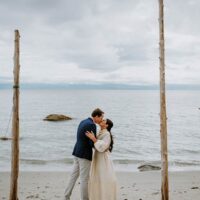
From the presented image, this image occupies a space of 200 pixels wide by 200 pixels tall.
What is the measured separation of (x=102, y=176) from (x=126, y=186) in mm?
5391

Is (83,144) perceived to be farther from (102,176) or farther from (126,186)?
(126,186)

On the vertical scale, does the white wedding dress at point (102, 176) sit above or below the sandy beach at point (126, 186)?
above

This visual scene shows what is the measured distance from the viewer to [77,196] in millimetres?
10703

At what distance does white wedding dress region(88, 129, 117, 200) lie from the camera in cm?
806

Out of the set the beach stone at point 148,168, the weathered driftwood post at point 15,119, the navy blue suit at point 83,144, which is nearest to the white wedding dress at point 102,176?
the navy blue suit at point 83,144

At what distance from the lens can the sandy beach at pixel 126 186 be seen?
1093cm

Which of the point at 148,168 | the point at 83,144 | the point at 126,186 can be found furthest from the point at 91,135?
the point at 148,168

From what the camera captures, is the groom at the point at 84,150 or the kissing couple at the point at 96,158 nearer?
the kissing couple at the point at 96,158

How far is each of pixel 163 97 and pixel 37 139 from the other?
29140mm

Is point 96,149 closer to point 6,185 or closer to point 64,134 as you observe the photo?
point 6,185

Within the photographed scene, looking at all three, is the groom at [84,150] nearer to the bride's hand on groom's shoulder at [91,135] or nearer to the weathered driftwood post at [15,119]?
the bride's hand on groom's shoulder at [91,135]

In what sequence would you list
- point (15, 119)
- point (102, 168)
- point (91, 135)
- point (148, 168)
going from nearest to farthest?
point (91, 135)
point (102, 168)
point (15, 119)
point (148, 168)

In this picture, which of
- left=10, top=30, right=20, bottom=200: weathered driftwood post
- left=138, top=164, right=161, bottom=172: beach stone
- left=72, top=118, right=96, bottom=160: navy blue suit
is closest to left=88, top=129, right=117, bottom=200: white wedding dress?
left=72, top=118, right=96, bottom=160: navy blue suit

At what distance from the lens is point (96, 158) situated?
8172mm
